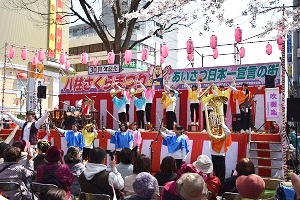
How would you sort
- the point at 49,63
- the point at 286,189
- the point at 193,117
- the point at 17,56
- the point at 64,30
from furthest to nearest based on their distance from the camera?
1. the point at 64,30
2. the point at 49,63
3. the point at 17,56
4. the point at 193,117
5. the point at 286,189

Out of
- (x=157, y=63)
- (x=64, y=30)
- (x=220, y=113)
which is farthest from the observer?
(x=64, y=30)

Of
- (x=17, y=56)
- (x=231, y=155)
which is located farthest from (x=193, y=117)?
(x=17, y=56)

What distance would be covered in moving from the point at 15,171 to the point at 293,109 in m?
5.10

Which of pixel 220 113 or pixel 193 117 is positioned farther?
pixel 193 117

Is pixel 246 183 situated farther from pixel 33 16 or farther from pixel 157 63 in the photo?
pixel 33 16

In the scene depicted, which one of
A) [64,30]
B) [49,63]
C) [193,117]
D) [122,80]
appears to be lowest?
[193,117]

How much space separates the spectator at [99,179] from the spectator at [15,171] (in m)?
0.86

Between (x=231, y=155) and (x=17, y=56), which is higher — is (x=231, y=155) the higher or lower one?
the lower one

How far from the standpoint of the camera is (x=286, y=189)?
318 centimetres

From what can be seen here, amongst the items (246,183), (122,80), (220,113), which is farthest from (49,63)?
(246,183)

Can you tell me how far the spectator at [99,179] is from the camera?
13.7ft

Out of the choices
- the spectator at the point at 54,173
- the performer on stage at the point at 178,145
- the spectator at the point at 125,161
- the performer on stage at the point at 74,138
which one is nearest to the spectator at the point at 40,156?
the spectator at the point at 54,173

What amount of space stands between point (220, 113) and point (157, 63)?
6333mm

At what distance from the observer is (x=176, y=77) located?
45.6 ft
